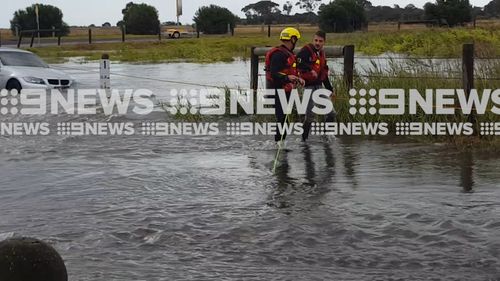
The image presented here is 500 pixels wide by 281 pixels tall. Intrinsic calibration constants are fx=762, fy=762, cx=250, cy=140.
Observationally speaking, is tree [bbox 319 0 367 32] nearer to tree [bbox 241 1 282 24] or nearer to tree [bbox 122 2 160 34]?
tree [bbox 122 2 160 34]

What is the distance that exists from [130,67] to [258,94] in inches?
754

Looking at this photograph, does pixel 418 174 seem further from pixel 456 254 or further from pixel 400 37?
pixel 400 37

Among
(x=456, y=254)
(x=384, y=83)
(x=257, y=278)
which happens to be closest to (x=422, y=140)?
(x=384, y=83)

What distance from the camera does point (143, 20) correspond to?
231ft

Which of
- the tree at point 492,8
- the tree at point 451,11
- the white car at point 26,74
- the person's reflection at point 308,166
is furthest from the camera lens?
the tree at point 492,8

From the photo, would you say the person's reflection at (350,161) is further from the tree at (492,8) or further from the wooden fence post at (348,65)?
the tree at (492,8)

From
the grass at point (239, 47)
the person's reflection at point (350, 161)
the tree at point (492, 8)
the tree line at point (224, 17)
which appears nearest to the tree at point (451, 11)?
the tree line at point (224, 17)

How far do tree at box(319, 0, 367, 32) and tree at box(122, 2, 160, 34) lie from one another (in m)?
17.2

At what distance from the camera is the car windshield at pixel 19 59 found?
2068 cm

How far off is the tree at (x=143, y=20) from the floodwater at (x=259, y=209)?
6001cm

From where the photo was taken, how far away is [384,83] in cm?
1292

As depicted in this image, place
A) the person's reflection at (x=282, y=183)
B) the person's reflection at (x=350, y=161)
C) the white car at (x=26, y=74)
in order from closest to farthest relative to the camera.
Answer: the person's reflection at (x=282, y=183) < the person's reflection at (x=350, y=161) < the white car at (x=26, y=74)

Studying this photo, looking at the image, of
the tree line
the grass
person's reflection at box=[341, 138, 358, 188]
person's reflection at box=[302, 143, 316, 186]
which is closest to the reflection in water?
person's reflection at box=[302, 143, 316, 186]

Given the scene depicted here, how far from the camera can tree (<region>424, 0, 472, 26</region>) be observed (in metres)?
57.3
